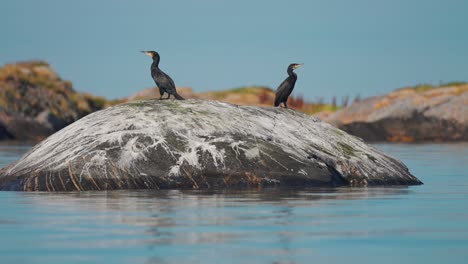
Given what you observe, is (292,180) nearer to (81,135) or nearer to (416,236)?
(81,135)

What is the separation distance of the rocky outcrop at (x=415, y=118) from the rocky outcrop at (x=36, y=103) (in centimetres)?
1635

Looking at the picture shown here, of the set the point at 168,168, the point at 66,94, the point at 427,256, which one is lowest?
the point at 427,256

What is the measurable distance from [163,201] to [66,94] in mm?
52946

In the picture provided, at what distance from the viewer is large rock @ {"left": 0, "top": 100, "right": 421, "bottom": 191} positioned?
17.2 meters

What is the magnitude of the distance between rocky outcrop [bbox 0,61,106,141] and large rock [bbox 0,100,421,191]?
128ft

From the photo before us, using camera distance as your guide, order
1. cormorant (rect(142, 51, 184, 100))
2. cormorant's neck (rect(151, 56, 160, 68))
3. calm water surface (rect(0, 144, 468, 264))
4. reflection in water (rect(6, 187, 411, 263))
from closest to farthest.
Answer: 1. calm water surface (rect(0, 144, 468, 264))
2. reflection in water (rect(6, 187, 411, 263))
3. cormorant (rect(142, 51, 184, 100))
4. cormorant's neck (rect(151, 56, 160, 68))

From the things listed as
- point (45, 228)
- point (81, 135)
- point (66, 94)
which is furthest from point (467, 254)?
point (66, 94)

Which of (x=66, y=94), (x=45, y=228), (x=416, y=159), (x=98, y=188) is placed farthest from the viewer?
(x=66, y=94)

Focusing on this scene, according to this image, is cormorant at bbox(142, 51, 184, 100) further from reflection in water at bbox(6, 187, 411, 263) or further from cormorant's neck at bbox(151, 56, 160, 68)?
reflection in water at bbox(6, 187, 411, 263)

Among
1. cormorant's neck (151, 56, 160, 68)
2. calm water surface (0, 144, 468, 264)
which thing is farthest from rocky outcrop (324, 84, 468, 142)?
calm water surface (0, 144, 468, 264)

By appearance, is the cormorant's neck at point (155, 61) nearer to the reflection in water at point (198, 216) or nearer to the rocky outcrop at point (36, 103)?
the reflection in water at point (198, 216)

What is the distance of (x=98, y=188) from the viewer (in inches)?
669

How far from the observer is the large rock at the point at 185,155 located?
56.4ft

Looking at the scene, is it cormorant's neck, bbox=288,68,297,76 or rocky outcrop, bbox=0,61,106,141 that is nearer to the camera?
cormorant's neck, bbox=288,68,297,76
